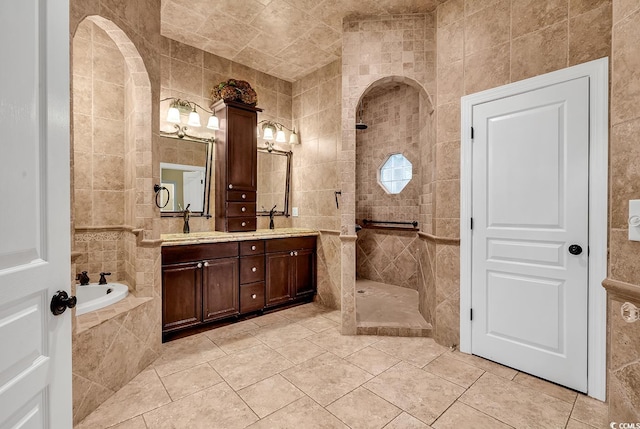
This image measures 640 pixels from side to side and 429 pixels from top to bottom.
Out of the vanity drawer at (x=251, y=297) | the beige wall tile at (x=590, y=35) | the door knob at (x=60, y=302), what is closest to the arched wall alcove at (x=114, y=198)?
the vanity drawer at (x=251, y=297)

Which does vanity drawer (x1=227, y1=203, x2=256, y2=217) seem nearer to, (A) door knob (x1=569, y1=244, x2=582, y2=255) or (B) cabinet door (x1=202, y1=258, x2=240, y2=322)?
(B) cabinet door (x1=202, y1=258, x2=240, y2=322)

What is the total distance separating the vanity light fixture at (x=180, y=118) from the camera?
3107 millimetres

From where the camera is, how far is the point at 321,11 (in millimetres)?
2730

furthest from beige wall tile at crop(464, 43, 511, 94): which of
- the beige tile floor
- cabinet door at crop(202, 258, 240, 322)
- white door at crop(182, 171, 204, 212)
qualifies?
white door at crop(182, 171, 204, 212)

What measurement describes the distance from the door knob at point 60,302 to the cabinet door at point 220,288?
198cm

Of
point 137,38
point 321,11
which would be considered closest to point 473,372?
point 321,11

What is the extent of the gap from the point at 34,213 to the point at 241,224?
2.69 meters

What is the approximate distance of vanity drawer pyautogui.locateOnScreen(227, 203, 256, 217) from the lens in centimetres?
340

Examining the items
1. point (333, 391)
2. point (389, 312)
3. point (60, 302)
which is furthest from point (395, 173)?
point (60, 302)

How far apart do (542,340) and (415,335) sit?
103 cm

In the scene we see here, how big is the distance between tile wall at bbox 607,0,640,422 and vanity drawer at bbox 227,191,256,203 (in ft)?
10.4

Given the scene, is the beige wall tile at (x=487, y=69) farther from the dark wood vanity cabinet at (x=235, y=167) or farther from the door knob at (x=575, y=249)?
the dark wood vanity cabinet at (x=235, y=167)

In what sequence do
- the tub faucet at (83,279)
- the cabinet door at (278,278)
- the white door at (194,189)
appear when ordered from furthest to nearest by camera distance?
the cabinet door at (278,278) → the white door at (194,189) → the tub faucet at (83,279)

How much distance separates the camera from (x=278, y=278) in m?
3.51
